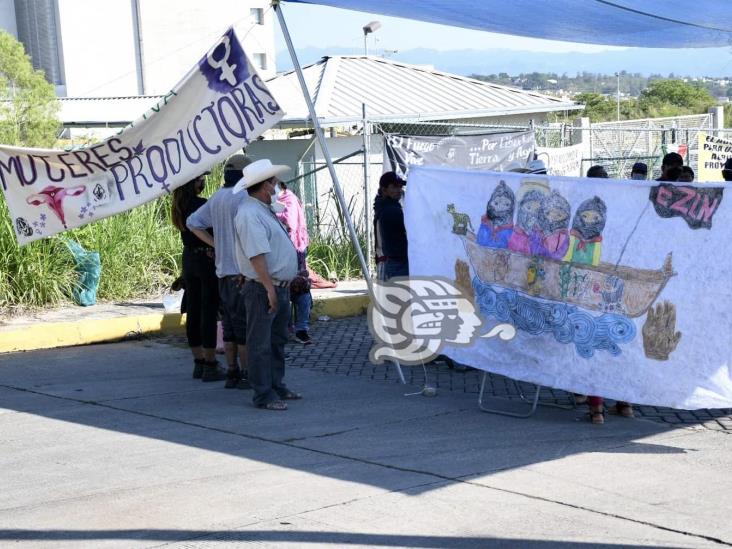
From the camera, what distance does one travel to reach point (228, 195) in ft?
28.8

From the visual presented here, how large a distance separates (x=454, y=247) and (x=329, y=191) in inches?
327

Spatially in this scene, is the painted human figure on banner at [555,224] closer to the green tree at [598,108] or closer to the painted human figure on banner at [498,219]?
the painted human figure on banner at [498,219]

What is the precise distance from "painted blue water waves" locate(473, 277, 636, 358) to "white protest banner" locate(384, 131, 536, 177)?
203 inches

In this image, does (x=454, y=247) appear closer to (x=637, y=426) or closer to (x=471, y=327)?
(x=471, y=327)

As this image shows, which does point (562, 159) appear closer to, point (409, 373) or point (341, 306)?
point (341, 306)

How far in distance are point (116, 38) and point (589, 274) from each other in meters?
40.2

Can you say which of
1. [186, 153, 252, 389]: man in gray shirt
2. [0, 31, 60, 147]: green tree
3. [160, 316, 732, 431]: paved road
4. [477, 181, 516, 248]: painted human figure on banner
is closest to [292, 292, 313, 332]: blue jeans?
[160, 316, 732, 431]: paved road

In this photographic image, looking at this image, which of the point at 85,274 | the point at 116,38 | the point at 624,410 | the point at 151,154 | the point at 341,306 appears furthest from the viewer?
the point at 116,38

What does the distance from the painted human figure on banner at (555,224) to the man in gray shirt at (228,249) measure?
2.34 m

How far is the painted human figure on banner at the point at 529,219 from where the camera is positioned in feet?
26.0

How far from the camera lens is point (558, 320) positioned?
7.81 metres

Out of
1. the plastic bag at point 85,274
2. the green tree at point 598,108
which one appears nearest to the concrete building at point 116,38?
the green tree at point 598,108

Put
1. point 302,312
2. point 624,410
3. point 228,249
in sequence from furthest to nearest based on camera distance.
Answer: point 302,312 → point 228,249 → point 624,410

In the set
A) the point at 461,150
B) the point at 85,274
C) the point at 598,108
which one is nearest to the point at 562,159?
the point at 461,150
